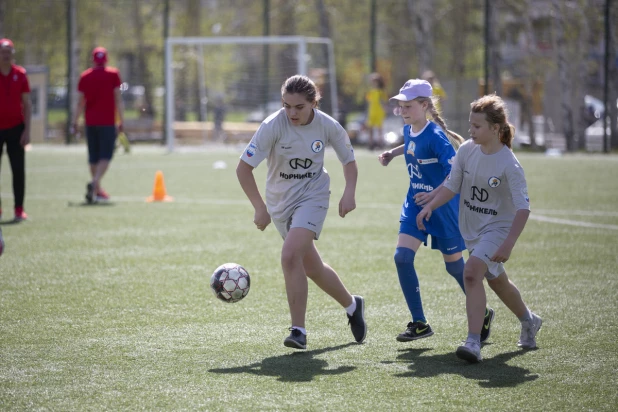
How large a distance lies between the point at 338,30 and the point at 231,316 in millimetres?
34080

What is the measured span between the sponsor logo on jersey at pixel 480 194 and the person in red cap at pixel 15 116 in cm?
728

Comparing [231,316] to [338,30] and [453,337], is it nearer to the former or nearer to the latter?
[453,337]

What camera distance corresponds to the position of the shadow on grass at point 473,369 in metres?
4.63

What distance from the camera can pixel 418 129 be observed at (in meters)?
5.82

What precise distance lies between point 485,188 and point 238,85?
2380 cm

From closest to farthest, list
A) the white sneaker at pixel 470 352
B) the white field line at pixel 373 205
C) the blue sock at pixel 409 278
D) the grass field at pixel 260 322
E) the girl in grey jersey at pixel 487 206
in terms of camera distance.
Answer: the grass field at pixel 260 322 < the white sneaker at pixel 470 352 < the girl in grey jersey at pixel 487 206 < the blue sock at pixel 409 278 < the white field line at pixel 373 205

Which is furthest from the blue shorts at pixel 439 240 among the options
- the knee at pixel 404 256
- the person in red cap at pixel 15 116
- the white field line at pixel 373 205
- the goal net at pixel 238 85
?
the goal net at pixel 238 85

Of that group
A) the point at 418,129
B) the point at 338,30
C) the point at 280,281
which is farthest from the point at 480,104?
the point at 338,30

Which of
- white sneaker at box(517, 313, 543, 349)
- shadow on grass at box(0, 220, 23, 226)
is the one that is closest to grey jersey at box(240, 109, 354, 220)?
white sneaker at box(517, 313, 543, 349)

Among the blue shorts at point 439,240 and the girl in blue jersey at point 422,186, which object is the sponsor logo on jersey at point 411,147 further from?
A: the blue shorts at point 439,240

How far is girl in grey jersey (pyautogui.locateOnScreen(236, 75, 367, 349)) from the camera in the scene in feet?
17.4

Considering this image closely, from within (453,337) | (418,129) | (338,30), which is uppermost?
(338,30)

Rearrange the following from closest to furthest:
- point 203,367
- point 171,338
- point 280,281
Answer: point 203,367 → point 171,338 → point 280,281

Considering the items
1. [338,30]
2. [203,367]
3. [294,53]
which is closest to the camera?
[203,367]
